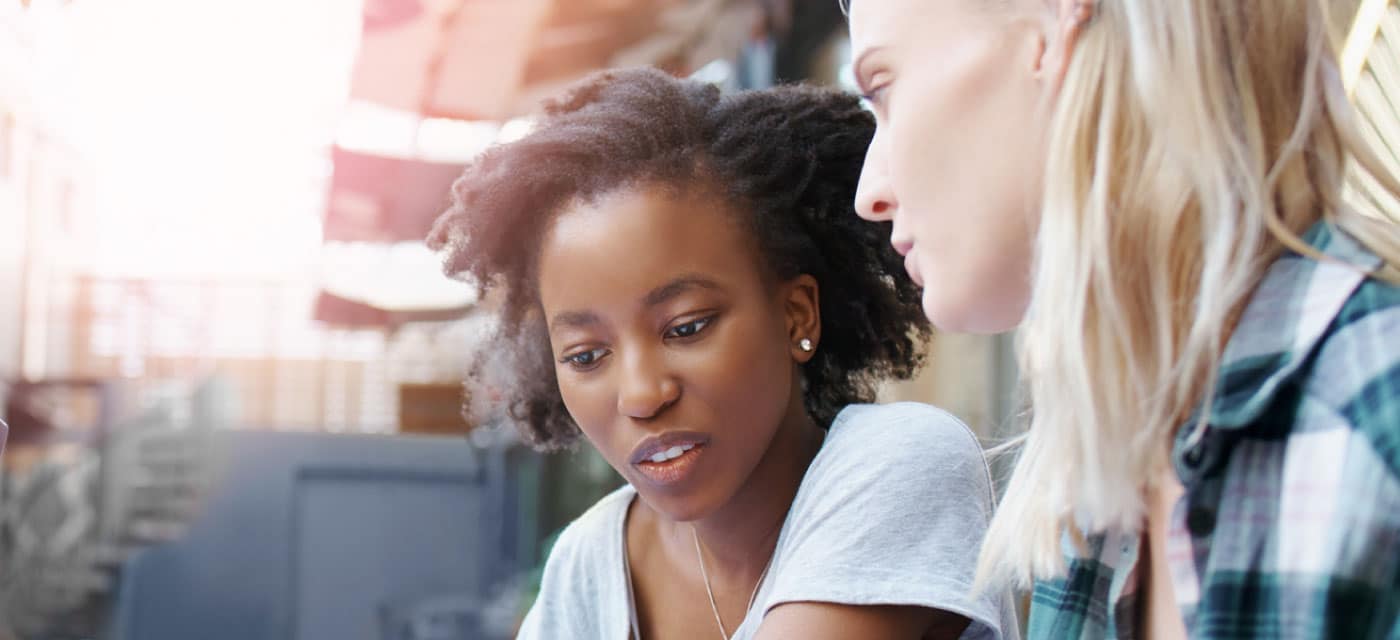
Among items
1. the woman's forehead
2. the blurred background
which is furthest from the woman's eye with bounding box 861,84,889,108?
the blurred background

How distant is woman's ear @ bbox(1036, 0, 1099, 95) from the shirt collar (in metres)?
0.18

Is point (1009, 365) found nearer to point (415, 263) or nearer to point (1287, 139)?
point (1287, 139)

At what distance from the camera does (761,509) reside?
1210mm

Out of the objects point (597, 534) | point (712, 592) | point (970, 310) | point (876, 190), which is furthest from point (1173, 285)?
point (597, 534)

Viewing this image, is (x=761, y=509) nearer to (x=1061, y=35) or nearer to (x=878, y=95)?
(x=878, y=95)

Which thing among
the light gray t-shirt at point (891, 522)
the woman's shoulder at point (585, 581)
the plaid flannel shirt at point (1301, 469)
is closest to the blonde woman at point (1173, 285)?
the plaid flannel shirt at point (1301, 469)

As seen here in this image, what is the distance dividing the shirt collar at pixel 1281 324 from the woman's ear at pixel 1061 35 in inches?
7.0

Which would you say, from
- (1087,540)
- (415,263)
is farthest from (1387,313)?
(415,263)

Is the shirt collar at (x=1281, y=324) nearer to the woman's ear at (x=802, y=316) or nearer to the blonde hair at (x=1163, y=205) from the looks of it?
the blonde hair at (x=1163, y=205)

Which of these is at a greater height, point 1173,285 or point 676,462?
point 1173,285

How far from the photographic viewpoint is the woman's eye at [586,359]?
1.14 metres

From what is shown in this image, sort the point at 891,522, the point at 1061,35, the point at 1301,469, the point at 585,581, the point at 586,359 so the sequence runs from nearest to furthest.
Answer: the point at 1301,469, the point at 1061,35, the point at 891,522, the point at 586,359, the point at 585,581

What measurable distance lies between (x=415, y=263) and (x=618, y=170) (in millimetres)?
Answer: 4769

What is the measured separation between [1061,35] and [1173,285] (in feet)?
0.58
